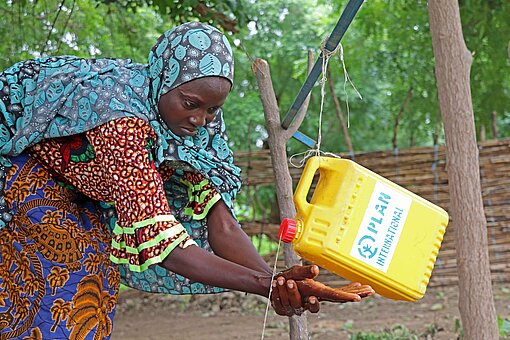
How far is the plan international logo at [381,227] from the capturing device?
2.12 metres

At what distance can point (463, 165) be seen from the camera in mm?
3287

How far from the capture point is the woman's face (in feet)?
7.13

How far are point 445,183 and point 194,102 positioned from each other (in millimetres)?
5411

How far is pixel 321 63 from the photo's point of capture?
8.29 feet

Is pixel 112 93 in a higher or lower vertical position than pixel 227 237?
higher

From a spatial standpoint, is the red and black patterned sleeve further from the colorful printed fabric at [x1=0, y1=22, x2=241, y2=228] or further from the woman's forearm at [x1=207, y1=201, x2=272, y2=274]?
the woman's forearm at [x1=207, y1=201, x2=272, y2=274]

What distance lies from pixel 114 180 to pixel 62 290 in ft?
1.58

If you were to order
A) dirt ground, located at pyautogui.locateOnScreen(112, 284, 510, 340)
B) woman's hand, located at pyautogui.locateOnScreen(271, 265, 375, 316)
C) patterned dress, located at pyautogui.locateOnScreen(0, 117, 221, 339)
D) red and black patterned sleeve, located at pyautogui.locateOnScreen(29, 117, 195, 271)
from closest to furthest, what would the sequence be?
woman's hand, located at pyautogui.locateOnScreen(271, 265, 375, 316)
red and black patterned sleeve, located at pyautogui.locateOnScreen(29, 117, 195, 271)
patterned dress, located at pyautogui.locateOnScreen(0, 117, 221, 339)
dirt ground, located at pyautogui.locateOnScreen(112, 284, 510, 340)

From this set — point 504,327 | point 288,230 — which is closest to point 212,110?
point 288,230

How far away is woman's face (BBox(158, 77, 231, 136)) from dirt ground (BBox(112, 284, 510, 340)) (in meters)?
2.94

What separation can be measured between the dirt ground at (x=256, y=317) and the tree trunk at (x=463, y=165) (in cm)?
147

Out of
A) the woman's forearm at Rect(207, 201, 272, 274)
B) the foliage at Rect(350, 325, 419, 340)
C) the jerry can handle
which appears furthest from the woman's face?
the foliage at Rect(350, 325, 419, 340)

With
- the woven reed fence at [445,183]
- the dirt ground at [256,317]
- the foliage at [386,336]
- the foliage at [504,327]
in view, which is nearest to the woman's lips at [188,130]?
the foliage at [386,336]

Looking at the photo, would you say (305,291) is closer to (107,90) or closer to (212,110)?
(212,110)
